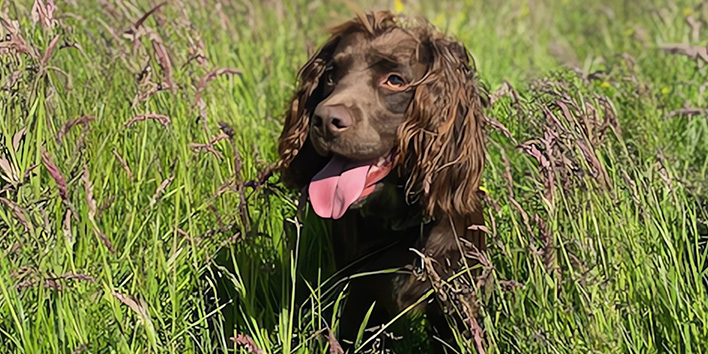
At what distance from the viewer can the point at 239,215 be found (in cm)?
290

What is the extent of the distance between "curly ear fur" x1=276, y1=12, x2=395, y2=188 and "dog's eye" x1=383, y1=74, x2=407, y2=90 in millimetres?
210

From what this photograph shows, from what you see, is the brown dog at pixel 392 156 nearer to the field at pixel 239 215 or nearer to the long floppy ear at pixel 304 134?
the long floppy ear at pixel 304 134

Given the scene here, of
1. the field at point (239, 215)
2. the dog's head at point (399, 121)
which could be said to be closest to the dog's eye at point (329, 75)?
the dog's head at point (399, 121)

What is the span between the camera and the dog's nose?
8.09ft

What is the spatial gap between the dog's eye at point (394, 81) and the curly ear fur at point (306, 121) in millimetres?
210

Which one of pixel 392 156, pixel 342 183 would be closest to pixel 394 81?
pixel 392 156

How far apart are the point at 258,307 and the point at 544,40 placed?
4.26 meters

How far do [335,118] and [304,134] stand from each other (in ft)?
1.19

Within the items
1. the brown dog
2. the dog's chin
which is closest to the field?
the brown dog

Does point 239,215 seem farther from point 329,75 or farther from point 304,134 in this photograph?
point 329,75

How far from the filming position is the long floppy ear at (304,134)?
282cm

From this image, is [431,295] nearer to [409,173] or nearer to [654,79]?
[409,173]

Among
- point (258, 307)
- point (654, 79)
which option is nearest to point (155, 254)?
point (258, 307)

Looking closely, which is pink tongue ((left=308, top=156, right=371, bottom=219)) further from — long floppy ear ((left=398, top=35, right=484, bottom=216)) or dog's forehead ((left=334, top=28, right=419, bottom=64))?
dog's forehead ((left=334, top=28, right=419, bottom=64))
